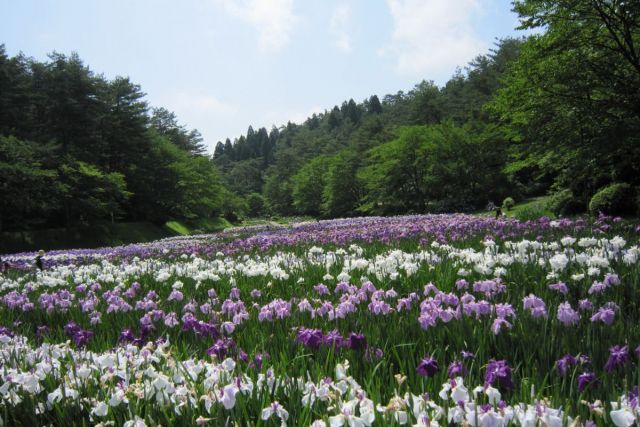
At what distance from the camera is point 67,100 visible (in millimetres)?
34750

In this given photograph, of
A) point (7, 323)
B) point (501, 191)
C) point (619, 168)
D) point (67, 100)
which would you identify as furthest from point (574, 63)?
point (67, 100)

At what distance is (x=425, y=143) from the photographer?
41375 mm

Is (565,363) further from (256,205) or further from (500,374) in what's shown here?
(256,205)

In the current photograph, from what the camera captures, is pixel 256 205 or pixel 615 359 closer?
pixel 615 359

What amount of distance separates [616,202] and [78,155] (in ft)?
115

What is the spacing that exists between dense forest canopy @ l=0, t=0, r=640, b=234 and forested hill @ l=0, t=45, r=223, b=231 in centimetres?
12

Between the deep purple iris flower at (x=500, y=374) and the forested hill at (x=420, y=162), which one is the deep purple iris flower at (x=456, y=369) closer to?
the deep purple iris flower at (x=500, y=374)

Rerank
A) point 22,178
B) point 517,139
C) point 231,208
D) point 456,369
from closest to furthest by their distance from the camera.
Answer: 1. point 456,369
2. point 517,139
3. point 22,178
4. point 231,208

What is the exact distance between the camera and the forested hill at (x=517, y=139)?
12.5m

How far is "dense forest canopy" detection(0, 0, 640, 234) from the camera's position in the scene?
1264 centimetres

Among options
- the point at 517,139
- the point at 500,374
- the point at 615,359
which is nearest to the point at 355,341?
the point at 500,374

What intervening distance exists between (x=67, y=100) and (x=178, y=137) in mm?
39949

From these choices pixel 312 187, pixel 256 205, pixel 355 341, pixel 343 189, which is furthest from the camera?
pixel 256 205

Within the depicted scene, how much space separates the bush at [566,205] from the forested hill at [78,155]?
27.2 m
